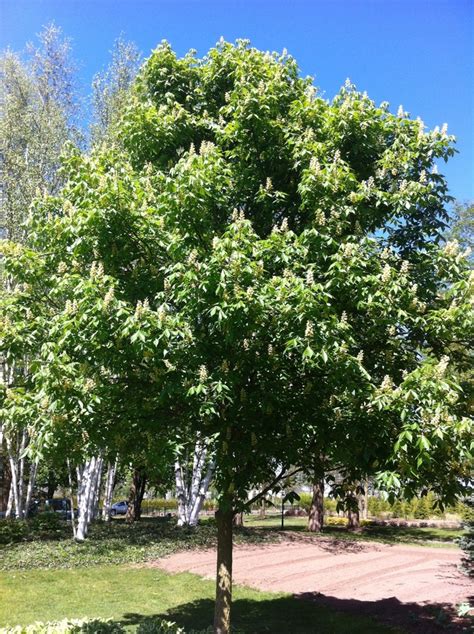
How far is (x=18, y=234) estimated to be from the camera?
2056 cm

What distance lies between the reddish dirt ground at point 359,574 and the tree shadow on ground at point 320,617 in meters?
0.04

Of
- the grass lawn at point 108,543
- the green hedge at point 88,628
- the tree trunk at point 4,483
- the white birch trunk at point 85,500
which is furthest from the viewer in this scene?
the tree trunk at point 4,483

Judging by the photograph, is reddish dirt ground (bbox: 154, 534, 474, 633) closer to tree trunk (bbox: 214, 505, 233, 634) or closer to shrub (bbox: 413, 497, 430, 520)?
tree trunk (bbox: 214, 505, 233, 634)

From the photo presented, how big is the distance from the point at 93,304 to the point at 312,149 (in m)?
3.43

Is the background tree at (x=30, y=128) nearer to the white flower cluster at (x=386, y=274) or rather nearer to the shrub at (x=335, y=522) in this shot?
the white flower cluster at (x=386, y=274)

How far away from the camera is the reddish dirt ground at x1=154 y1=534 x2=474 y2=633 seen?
1141 centimetres

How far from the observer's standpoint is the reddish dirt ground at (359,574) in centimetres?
1141

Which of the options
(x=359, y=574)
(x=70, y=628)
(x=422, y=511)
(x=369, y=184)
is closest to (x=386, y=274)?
(x=369, y=184)

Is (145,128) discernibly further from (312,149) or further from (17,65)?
(17,65)

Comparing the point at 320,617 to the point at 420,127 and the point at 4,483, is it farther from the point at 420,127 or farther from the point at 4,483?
the point at 4,483

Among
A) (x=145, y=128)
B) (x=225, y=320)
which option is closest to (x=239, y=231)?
(x=225, y=320)

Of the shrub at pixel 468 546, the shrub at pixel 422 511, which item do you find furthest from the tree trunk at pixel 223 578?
the shrub at pixel 422 511

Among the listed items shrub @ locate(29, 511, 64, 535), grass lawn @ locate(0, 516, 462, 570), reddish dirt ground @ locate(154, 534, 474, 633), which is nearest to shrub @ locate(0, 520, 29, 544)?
grass lawn @ locate(0, 516, 462, 570)

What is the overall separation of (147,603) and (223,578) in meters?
5.20
